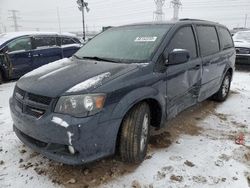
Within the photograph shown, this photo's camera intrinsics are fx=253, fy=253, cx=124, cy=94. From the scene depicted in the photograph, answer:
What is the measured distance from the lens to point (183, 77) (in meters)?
3.54

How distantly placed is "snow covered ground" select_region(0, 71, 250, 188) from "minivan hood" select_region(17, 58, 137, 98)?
95 centimetres

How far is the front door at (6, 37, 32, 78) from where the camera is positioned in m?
7.19

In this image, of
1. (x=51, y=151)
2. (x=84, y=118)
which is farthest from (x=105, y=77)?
(x=51, y=151)

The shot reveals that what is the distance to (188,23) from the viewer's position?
3877 mm

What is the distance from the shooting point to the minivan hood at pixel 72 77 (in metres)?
2.50

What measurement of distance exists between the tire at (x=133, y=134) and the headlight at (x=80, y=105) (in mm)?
441

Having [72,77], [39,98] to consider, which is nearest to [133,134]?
[72,77]

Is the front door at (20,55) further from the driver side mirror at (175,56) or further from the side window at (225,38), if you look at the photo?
the driver side mirror at (175,56)

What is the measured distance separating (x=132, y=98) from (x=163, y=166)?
95cm

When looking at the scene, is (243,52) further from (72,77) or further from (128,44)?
(72,77)

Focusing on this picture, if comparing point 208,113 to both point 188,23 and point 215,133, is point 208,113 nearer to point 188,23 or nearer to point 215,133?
point 215,133

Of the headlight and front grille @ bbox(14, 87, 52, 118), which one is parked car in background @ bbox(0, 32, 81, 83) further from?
A: the headlight

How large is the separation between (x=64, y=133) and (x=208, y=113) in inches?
131

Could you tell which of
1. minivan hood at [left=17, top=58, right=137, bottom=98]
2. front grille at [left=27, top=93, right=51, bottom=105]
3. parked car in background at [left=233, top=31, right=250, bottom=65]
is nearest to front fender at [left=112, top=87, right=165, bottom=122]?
minivan hood at [left=17, top=58, right=137, bottom=98]
